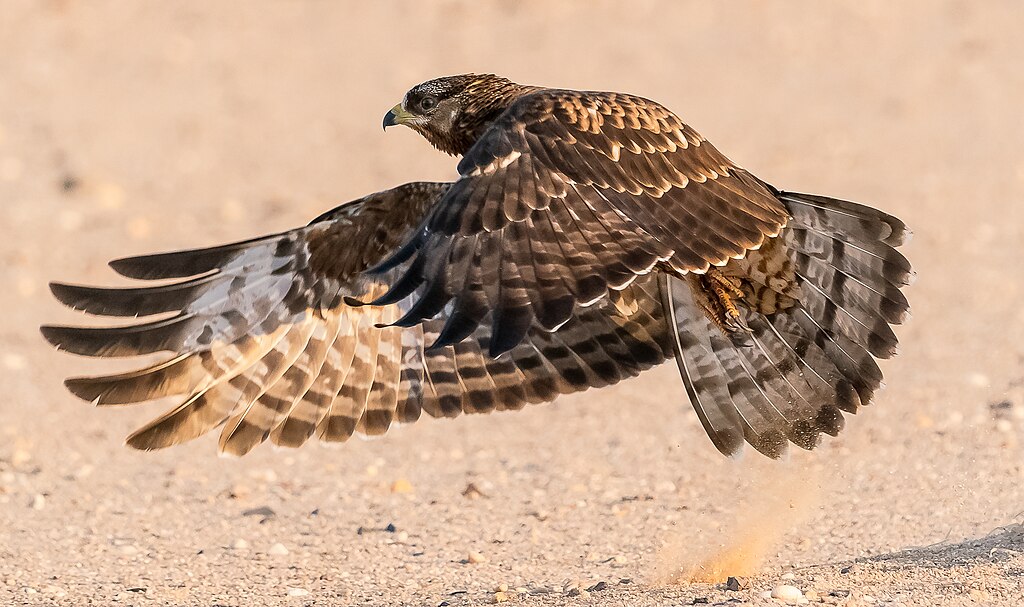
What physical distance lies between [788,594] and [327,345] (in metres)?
2.34

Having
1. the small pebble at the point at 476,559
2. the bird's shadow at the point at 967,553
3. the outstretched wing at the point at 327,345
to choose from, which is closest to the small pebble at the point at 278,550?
the outstretched wing at the point at 327,345

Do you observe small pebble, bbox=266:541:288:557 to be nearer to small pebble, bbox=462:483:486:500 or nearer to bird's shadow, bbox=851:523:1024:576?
small pebble, bbox=462:483:486:500

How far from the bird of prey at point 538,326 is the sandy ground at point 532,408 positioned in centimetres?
67

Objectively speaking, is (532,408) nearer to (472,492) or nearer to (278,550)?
(472,492)

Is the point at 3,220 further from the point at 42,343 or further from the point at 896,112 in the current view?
the point at 896,112

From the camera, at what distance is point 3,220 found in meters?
13.4

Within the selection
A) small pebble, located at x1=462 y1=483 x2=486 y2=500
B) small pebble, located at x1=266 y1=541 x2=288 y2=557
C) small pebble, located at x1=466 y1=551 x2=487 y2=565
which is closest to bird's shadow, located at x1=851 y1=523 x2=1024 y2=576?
small pebble, located at x1=466 y1=551 x2=487 y2=565

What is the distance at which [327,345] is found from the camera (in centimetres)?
698

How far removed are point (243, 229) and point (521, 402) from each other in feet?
21.9

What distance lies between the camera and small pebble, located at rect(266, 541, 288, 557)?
7121mm

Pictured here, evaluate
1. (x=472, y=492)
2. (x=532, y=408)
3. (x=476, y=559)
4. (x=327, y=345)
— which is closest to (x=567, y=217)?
(x=327, y=345)

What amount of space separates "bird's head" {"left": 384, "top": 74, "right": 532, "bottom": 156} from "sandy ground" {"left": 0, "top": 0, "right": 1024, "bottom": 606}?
182 cm

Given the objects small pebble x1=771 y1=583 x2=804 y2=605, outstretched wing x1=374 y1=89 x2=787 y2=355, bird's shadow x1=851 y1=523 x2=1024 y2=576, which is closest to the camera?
outstretched wing x1=374 y1=89 x2=787 y2=355

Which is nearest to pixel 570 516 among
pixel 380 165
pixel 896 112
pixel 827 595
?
pixel 827 595
